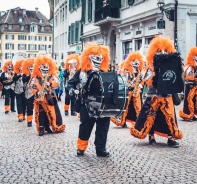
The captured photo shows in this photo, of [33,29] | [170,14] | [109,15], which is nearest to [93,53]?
[170,14]

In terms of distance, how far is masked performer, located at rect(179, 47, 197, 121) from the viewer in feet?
48.3

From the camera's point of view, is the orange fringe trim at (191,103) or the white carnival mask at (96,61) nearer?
the white carnival mask at (96,61)

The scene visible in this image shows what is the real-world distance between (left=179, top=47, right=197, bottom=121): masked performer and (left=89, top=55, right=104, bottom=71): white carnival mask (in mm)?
6263

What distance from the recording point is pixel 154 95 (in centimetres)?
998

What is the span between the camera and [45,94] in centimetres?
1184

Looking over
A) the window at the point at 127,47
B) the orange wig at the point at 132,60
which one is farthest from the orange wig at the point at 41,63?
the window at the point at 127,47

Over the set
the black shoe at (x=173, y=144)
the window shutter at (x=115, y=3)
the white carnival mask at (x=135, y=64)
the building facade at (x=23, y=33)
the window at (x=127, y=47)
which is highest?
the building facade at (x=23, y=33)

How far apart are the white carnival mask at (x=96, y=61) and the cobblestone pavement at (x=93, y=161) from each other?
4.85 ft

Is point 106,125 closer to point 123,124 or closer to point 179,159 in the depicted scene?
point 179,159

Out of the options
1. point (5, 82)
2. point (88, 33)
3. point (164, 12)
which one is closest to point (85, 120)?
point (5, 82)

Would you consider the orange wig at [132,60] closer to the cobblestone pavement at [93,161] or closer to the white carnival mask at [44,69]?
the cobblestone pavement at [93,161]

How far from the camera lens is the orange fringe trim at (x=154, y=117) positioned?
975 centimetres

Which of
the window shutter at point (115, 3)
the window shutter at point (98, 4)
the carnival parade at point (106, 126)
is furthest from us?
the window shutter at point (98, 4)

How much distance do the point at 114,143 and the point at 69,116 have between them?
6.77 meters
